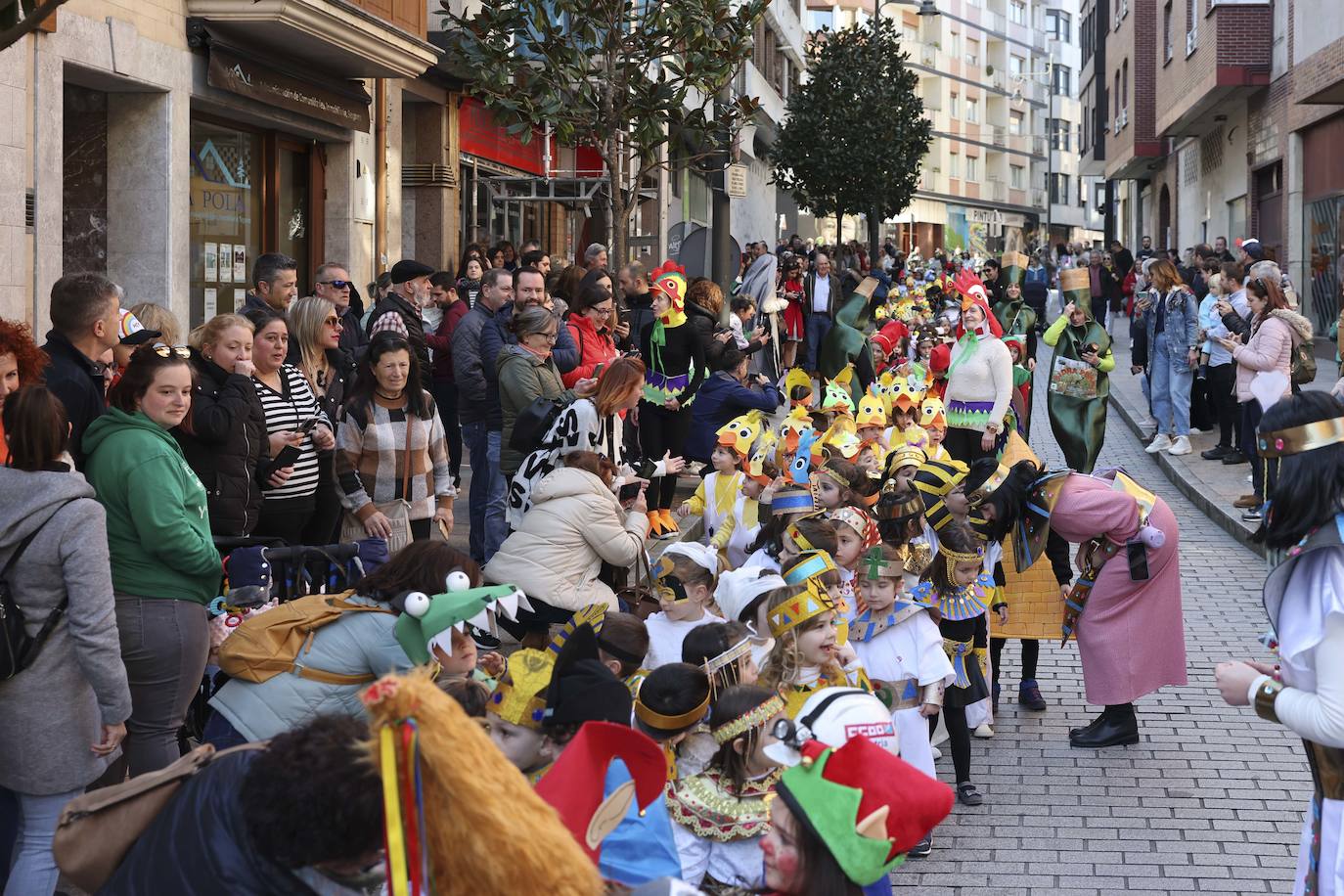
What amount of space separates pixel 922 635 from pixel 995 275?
26643mm

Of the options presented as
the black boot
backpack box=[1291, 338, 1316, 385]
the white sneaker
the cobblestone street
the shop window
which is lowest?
the cobblestone street

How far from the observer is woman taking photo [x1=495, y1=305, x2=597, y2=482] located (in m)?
9.21

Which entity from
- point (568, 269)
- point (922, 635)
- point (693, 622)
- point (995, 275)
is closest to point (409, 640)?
point (693, 622)

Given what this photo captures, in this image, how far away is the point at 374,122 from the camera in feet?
58.7

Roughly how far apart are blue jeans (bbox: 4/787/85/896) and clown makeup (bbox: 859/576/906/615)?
317 centimetres

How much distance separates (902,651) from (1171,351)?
11607mm

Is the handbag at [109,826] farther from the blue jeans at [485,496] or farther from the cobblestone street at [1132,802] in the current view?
the blue jeans at [485,496]

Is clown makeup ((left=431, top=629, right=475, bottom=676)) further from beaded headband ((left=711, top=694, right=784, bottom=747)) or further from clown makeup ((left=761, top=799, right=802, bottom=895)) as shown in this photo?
clown makeup ((left=761, top=799, right=802, bottom=895))

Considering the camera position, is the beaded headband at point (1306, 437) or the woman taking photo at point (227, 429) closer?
the beaded headband at point (1306, 437)

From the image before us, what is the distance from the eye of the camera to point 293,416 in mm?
7332

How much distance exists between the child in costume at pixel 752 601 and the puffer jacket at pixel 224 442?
2.11 m

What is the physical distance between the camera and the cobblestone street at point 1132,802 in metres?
6.12

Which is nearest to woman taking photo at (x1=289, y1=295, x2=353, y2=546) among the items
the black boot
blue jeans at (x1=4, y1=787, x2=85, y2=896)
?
blue jeans at (x1=4, y1=787, x2=85, y2=896)

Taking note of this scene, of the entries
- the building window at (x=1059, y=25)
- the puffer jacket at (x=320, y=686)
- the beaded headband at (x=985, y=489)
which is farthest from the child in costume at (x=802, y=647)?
the building window at (x=1059, y=25)
